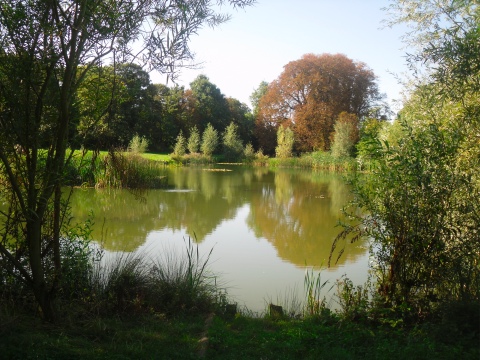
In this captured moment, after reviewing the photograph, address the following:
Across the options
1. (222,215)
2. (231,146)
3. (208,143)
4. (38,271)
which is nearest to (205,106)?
(231,146)

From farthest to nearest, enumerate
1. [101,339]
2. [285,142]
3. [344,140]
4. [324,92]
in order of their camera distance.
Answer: [324,92] < [285,142] < [344,140] < [101,339]

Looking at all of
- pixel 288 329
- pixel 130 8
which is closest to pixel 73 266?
pixel 288 329

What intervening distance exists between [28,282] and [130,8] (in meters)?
2.57

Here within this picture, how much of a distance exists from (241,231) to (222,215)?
2.18 m

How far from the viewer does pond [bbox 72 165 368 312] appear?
6.73 m

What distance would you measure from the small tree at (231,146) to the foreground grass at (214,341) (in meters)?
36.6

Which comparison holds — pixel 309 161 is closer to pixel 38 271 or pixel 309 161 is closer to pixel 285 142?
pixel 285 142

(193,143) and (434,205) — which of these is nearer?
(434,205)

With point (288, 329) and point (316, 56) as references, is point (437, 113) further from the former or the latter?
point (316, 56)

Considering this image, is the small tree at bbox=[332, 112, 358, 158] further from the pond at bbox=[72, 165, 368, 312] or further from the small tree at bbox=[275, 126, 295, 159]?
the pond at bbox=[72, 165, 368, 312]

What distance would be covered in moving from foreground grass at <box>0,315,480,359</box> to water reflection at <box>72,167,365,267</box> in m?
2.27

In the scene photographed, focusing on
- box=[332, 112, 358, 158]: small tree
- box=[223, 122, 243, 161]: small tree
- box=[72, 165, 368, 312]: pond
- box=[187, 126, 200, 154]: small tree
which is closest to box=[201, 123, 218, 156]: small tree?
box=[187, 126, 200, 154]: small tree

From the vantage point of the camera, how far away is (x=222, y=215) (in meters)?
12.4

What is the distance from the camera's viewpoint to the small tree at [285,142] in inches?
1583
